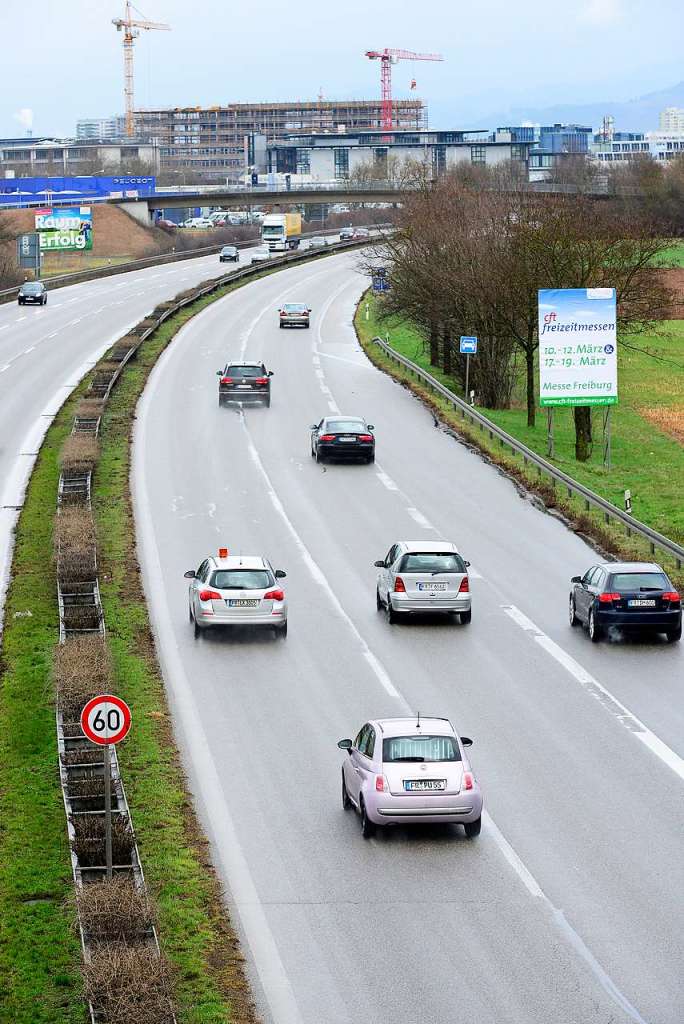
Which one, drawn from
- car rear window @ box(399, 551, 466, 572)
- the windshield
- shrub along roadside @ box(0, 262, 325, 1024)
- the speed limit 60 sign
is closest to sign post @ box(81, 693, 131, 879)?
the speed limit 60 sign

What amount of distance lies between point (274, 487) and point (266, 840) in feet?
84.0

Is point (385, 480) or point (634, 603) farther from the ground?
point (634, 603)

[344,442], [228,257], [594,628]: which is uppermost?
[228,257]

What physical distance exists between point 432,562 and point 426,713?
6142mm

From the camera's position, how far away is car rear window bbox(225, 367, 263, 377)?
196 ft

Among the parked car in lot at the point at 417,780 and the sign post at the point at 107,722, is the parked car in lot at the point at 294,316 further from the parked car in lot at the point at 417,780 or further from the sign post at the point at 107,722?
the sign post at the point at 107,722

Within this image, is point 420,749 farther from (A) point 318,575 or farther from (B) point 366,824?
(A) point 318,575

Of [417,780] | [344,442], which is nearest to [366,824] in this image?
[417,780]

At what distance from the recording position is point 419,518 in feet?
132

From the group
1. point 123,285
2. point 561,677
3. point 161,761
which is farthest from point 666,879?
point 123,285

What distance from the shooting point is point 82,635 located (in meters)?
27.1

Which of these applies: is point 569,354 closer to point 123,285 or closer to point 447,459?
point 447,459

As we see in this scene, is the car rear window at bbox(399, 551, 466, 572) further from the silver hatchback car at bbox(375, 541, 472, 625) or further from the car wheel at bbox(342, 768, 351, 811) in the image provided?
the car wheel at bbox(342, 768, 351, 811)

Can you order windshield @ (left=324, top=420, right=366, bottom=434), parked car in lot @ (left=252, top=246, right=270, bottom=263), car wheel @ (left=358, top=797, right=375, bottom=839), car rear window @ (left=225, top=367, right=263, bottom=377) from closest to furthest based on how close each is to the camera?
1. car wheel @ (left=358, top=797, right=375, bottom=839)
2. windshield @ (left=324, top=420, right=366, bottom=434)
3. car rear window @ (left=225, top=367, right=263, bottom=377)
4. parked car in lot @ (left=252, top=246, right=270, bottom=263)
